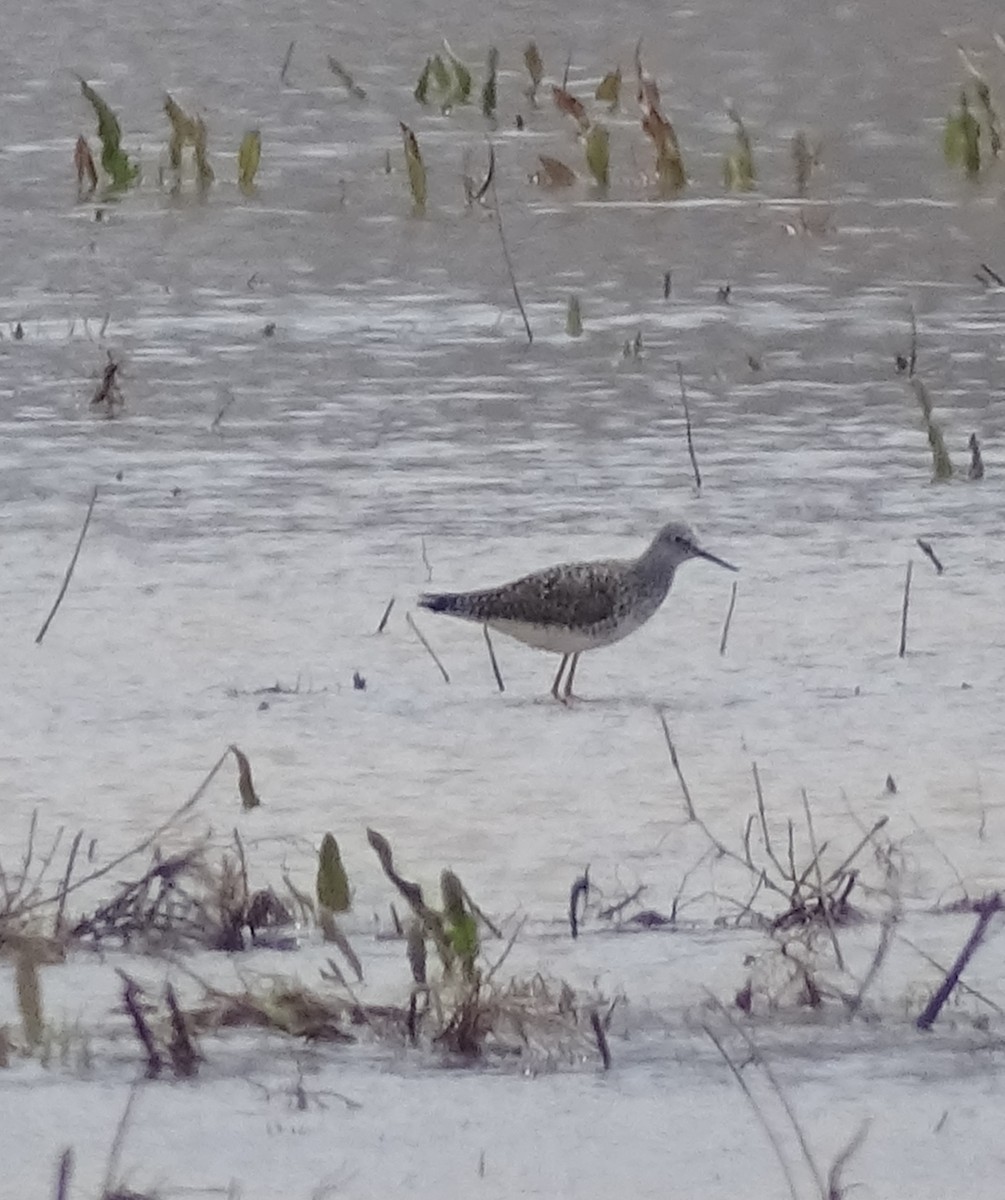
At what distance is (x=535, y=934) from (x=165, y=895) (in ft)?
1.45

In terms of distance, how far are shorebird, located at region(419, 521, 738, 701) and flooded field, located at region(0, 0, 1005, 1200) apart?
0.09 metres

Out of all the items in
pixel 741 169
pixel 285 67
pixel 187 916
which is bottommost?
pixel 285 67

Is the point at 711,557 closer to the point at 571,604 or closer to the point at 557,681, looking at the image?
the point at 571,604

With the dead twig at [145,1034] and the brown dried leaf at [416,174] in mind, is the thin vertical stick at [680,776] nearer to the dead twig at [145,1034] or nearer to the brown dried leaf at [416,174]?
the dead twig at [145,1034]

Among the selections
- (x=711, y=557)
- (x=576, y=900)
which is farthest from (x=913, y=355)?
(x=576, y=900)

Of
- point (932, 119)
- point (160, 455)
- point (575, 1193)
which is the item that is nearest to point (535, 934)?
point (575, 1193)

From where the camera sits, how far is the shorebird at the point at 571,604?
16.7 feet

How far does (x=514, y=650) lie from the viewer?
546 cm

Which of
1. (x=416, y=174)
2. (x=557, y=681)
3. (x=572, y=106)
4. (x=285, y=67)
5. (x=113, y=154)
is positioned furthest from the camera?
(x=285, y=67)

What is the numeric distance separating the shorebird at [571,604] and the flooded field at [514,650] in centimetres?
9

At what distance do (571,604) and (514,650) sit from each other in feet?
1.25

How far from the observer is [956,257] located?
29.8ft

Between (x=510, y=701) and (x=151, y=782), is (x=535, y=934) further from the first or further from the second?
(x=510, y=701)

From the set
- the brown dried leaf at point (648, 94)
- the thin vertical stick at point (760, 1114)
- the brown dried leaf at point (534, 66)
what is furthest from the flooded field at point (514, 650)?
the brown dried leaf at point (534, 66)
